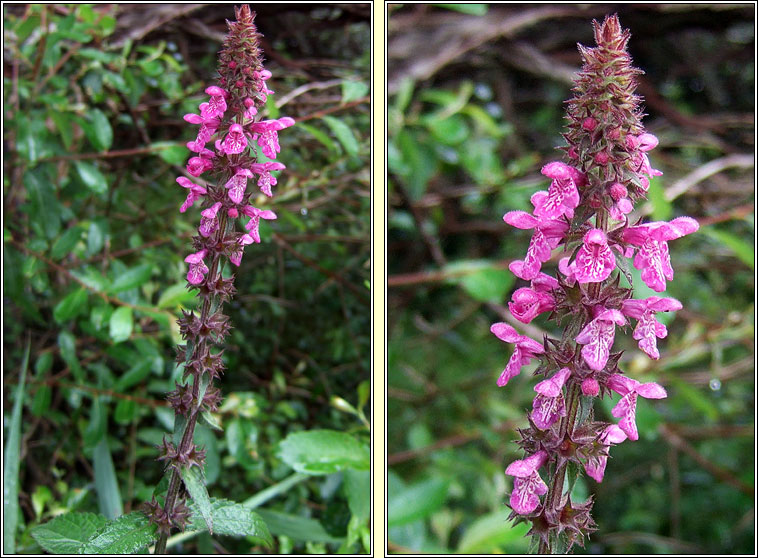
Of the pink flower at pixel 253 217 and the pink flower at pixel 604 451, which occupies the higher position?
the pink flower at pixel 253 217

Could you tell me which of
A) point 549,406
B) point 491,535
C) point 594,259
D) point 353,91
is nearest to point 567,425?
point 549,406

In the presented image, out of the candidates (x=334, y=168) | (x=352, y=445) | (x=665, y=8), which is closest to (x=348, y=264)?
(x=334, y=168)

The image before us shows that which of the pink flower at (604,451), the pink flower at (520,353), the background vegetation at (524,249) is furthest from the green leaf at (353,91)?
the pink flower at (604,451)

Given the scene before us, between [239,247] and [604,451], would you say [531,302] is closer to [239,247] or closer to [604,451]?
[604,451]

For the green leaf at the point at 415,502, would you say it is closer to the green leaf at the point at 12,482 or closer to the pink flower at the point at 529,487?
the pink flower at the point at 529,487

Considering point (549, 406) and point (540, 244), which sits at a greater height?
point (540, 244)

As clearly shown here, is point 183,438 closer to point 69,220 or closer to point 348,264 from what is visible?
point 348,264

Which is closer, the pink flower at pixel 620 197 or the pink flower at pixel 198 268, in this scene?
the pink flower at pixel 620 197
